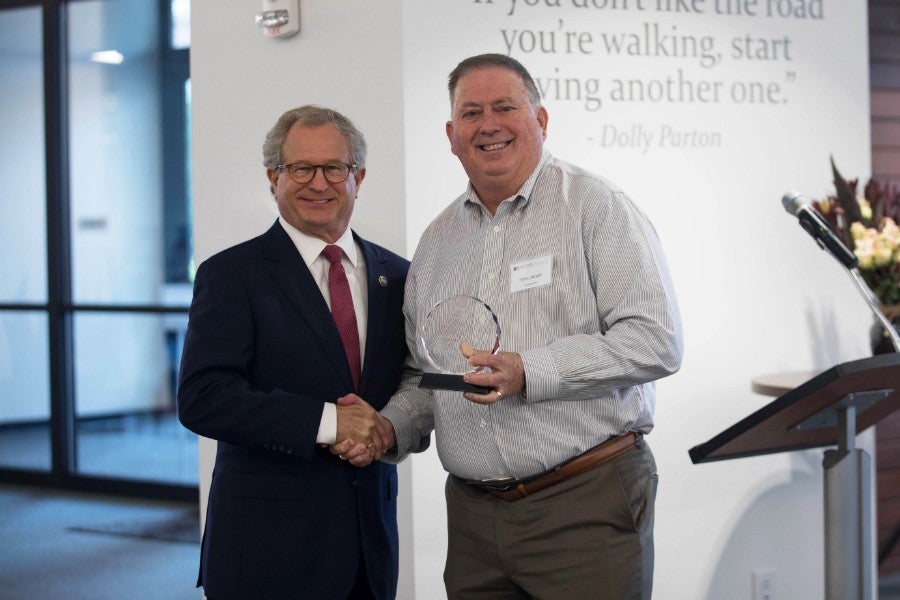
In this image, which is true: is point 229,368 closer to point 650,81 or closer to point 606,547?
point 606,547

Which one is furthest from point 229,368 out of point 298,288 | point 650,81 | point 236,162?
point 650,81

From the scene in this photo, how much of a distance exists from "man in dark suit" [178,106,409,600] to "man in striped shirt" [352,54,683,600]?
17cm

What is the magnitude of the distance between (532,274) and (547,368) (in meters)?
0.26

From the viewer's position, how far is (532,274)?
7.93ft

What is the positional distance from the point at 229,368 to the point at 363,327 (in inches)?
14.3

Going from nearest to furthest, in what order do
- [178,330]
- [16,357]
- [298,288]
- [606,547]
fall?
[606,547]
[298,288]
[178,330]
[16,357]

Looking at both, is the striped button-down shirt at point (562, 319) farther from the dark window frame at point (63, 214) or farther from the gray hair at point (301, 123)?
the dark window frame at point (63, 214)

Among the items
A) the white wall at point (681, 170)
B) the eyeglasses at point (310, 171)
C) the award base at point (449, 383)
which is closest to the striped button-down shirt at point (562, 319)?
the award base at point (449, 383)

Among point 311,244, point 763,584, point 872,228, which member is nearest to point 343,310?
point 311,244

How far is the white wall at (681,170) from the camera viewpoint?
3.56 m

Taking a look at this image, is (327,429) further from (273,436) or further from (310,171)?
(310,171)

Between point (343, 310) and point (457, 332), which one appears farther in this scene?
point (343, 310)

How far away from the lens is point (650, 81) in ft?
12.7

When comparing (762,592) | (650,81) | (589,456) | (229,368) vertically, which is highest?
(650,81)
